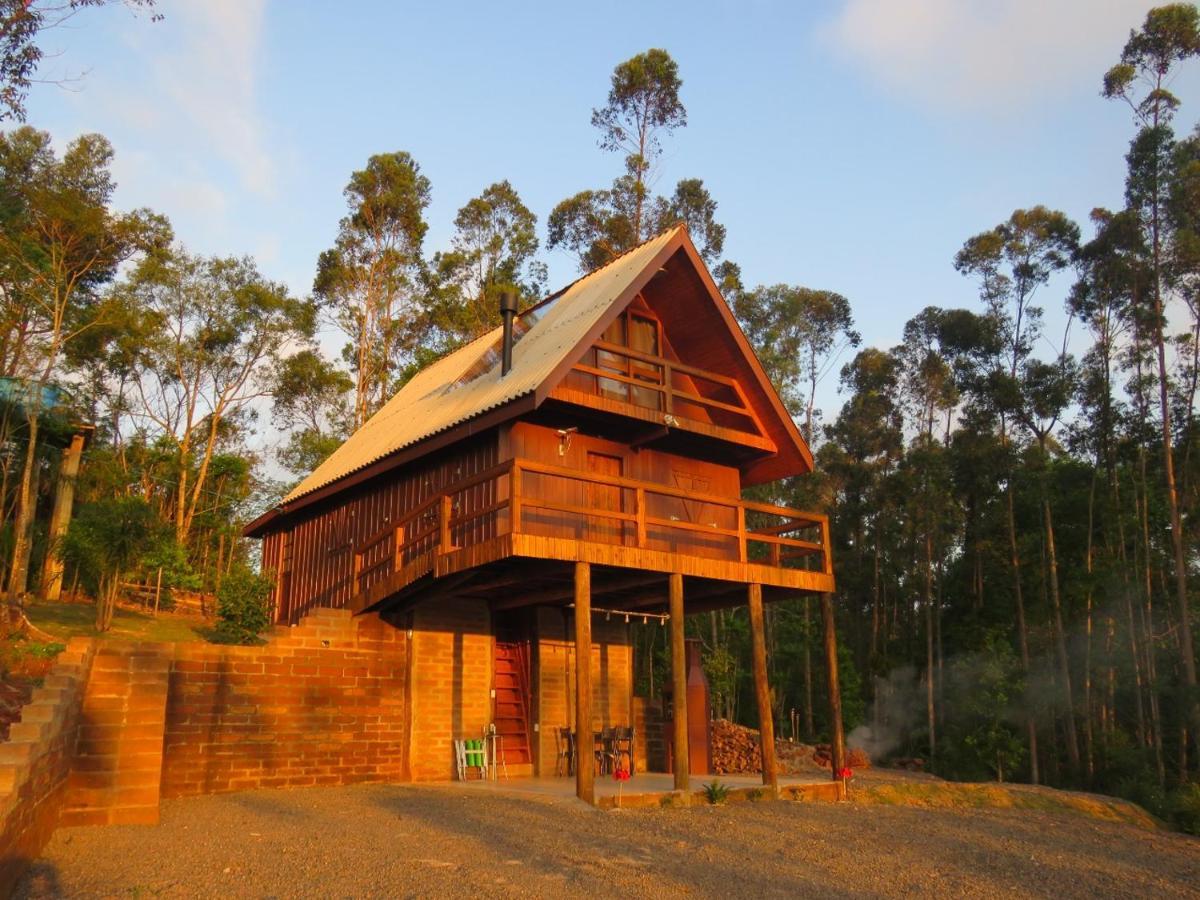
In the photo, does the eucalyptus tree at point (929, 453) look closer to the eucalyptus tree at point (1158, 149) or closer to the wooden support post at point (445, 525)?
the eucalyptus tree at point (1158, 149)

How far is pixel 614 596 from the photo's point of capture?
1667 centimetres

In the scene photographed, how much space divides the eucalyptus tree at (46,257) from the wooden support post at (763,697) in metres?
16.7

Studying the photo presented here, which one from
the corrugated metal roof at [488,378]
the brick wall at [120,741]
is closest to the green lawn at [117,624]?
the corrugated metal roof at [488,378]

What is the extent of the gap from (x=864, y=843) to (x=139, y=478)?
3493 cm

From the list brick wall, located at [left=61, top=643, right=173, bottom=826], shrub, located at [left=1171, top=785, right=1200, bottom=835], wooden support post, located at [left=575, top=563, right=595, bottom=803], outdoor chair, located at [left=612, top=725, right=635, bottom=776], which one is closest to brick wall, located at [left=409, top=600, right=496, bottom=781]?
outdoor chair, located at [left=612, top=725, right=635, bottom=776]

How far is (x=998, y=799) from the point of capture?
53.7 feet

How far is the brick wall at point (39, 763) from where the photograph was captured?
20.8 feet

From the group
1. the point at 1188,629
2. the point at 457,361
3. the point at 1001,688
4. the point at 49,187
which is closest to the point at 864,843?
the point at 457,361

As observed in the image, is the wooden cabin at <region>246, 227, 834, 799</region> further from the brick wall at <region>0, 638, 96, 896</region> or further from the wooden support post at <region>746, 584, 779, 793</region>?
the brick wall at <region>0, 638, 96, 896</region>

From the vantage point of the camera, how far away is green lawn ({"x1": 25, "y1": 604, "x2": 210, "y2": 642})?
18500 millimetres

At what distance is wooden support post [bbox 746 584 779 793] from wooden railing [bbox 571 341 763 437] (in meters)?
3.28

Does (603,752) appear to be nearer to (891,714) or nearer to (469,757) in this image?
(469,757)

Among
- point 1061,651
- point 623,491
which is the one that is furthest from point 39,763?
point 1061,651

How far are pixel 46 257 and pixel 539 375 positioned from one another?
830 inches
